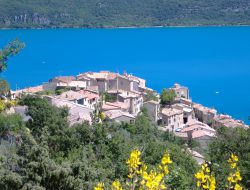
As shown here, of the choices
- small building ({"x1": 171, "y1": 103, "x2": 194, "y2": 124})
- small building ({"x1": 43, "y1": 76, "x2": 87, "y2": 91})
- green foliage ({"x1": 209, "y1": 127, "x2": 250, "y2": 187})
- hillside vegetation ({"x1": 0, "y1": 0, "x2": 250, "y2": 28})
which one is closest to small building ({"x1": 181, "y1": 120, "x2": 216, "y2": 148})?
small building ({"x1": 171, "y1": 103, "x2": 194, "y2": 124})

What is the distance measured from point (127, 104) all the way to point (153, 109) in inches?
49.2

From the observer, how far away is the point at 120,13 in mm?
121188

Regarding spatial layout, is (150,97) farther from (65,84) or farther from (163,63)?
(163,63)

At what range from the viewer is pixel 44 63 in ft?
164

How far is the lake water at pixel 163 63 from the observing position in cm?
3600

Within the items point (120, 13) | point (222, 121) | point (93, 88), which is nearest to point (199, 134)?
point (222, 121)

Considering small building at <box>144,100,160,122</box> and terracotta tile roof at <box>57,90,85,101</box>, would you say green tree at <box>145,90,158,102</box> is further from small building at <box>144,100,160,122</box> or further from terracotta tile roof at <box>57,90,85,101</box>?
terracotta tile roof at <box>57,90,85,101</box>

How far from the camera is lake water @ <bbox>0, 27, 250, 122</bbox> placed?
36000 millimetres

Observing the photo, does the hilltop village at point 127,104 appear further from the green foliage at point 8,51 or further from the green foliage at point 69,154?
the green foliage at point 8,51

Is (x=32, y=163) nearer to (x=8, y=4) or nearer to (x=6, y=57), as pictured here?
(x=6, y=57)

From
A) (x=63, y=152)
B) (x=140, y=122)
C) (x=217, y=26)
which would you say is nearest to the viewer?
(x=63, y=152)

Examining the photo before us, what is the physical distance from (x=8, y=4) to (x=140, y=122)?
10690 cm

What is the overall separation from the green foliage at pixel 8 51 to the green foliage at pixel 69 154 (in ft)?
4.43

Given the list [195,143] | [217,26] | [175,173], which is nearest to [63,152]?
[175,173]
